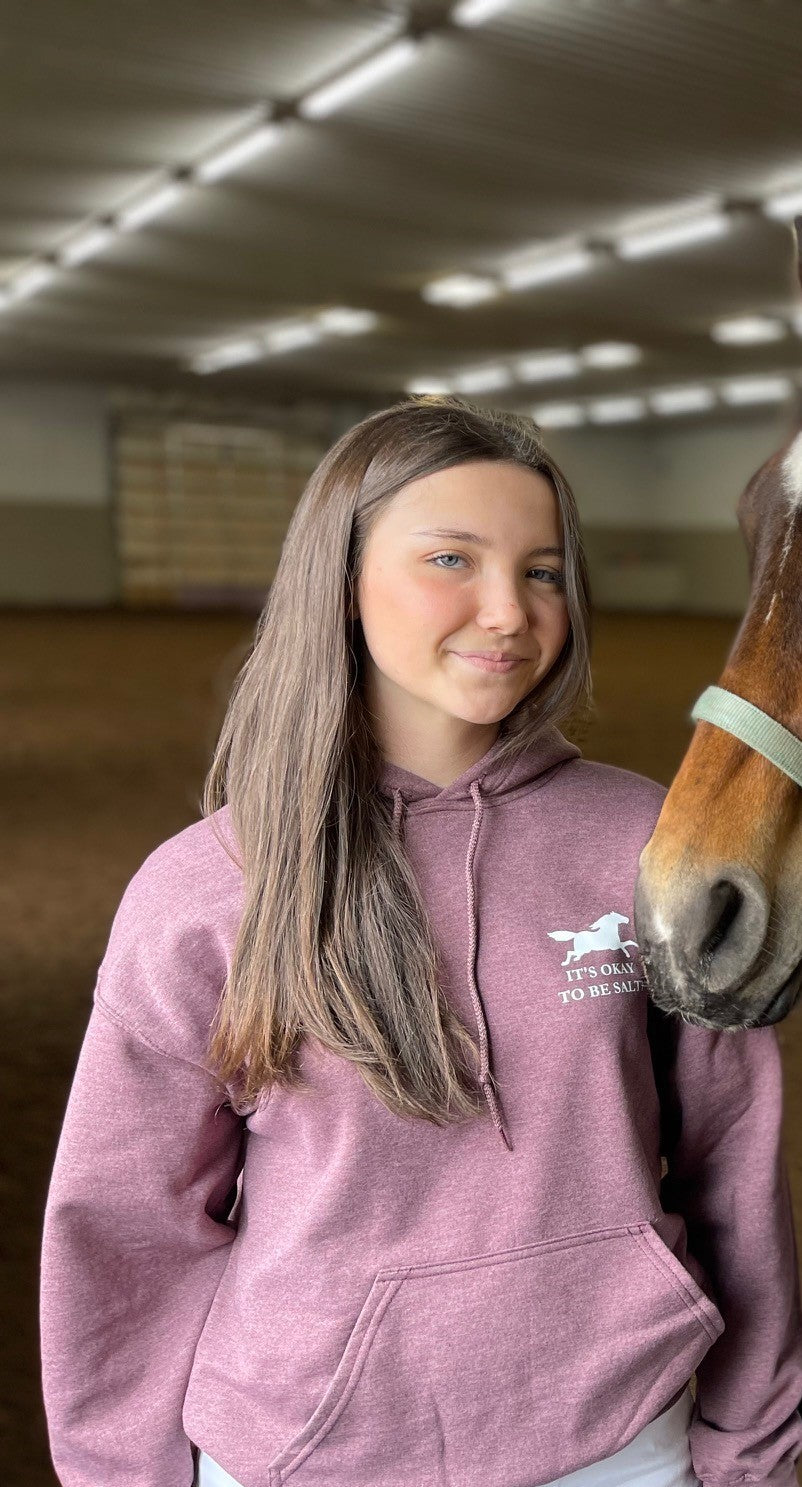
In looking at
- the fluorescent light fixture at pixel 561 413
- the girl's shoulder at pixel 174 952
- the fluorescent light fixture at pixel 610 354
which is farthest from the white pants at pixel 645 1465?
the fluorescent light fixture at pixel 561 413

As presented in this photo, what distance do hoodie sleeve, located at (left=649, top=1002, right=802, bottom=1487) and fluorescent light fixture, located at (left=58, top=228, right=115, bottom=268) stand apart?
16683 mm

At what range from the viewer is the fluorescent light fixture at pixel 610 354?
22.7 m

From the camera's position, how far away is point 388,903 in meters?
1.22

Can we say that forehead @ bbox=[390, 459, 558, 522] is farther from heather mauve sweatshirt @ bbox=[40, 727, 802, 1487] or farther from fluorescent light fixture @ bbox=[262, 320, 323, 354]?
fluorescent light fixture @ bbox=[262, 320, 323, 354]

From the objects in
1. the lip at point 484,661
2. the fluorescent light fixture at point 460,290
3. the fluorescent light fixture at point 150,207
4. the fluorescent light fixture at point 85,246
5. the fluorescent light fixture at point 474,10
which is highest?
the fluorescent light fixture at point 474,10

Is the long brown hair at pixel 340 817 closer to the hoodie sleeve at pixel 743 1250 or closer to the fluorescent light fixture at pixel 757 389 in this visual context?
the hoodie sleeve at pixel 743 1250

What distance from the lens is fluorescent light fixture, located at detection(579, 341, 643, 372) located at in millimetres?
22703

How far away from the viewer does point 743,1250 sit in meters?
1.33

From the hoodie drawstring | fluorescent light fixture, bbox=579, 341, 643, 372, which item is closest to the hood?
the hoodie drawstring

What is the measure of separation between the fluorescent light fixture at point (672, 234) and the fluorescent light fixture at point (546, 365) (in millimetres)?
7602

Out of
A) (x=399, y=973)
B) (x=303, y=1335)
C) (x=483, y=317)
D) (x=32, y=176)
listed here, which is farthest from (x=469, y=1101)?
(x=483, y=317)

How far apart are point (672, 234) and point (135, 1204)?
1577cm

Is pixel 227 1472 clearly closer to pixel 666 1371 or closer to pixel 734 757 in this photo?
pixel 666 1371

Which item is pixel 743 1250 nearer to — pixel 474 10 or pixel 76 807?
pixel 76 807
